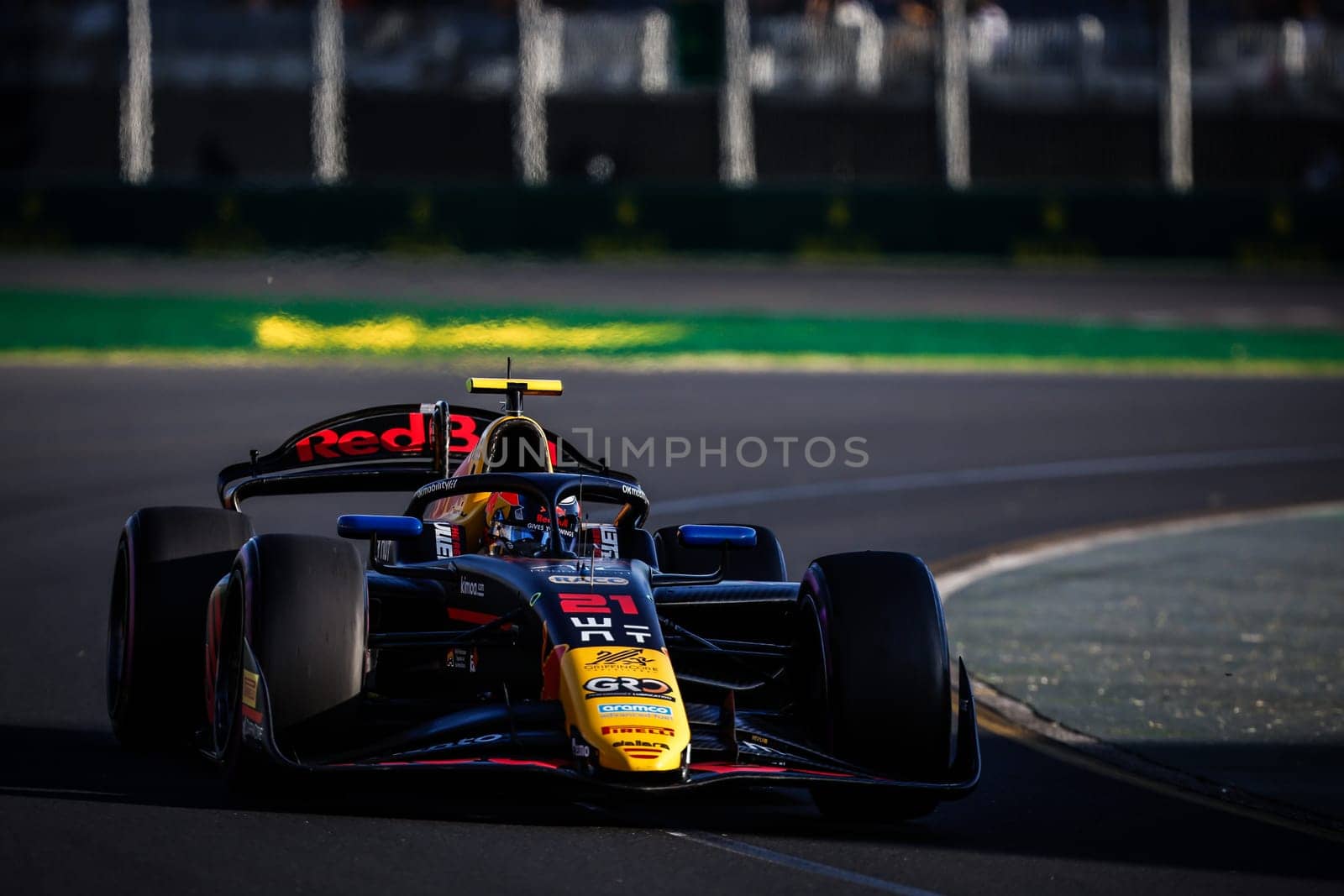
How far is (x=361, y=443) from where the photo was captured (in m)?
9.72

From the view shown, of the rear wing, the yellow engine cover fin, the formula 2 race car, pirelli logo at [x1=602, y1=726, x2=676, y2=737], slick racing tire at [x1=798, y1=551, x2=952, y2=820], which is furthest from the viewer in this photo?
the rear wing

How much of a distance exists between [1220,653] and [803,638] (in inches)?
152

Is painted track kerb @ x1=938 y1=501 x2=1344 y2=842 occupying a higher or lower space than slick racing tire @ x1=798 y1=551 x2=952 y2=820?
lower

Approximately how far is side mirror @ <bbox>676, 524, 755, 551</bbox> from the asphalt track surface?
94cm

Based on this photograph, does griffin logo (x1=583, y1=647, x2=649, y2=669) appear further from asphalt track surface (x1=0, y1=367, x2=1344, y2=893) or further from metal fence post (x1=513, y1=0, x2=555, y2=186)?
metal fence post (x1=513, y1=0, x2=555, y2=186)

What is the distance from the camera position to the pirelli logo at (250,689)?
6828 mm

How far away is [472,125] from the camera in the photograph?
114ft

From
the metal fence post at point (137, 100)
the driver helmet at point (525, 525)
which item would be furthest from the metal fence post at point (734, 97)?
the driver helmet at point (525, 525)

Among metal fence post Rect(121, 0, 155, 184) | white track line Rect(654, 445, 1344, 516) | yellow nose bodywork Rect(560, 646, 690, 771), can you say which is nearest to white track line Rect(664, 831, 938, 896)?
yellow nose bodywork Rect(560, 646, 690, 771)

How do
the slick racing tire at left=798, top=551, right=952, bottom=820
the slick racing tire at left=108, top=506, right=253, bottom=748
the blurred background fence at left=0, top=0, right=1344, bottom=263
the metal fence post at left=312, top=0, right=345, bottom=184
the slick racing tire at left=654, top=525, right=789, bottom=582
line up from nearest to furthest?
the slick racing tire at left=798, top=551, right=952, bottom=820
the slick racing tire at left=108, top=506, right=253, bottom=748
the slick racing tire at left=654, top=525, right=789, bottom=582
the metal fence post at left=312, top=0, right=345, bottom=184
the blurred background fence at left=0, top=0, right=1344, bottom=263

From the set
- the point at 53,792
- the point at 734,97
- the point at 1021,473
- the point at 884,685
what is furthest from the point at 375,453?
the point at 734,97

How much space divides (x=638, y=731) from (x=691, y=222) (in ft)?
83.1

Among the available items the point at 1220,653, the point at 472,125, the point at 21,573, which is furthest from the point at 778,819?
the point at 472,125

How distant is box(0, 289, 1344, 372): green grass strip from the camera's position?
2366cm
